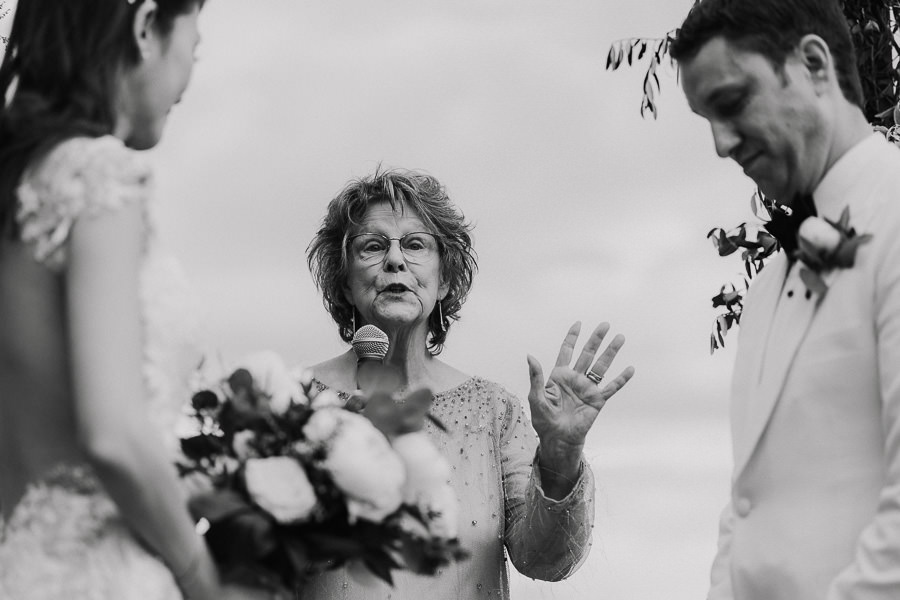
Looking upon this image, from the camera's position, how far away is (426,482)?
2420 millimetres

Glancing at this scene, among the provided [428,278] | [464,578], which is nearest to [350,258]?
[428,278]

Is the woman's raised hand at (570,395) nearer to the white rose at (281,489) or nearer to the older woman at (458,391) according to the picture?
Result: the older woman at (458,391)

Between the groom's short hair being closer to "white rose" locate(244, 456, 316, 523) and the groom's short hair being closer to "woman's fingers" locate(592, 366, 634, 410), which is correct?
"white rose" locate(244, 456, 316, 523)

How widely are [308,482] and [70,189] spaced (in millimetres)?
687

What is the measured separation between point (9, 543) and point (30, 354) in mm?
358

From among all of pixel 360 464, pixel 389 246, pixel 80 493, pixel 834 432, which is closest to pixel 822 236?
pixel 834 432

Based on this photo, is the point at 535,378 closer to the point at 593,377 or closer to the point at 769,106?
the point at 593,377

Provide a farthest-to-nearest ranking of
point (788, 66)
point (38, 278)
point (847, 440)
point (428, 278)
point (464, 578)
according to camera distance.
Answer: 1. point (428, 278)
2. point (464, 578)
3. point (788, 66)
4. point (847, 440)
5. point (38, 278)

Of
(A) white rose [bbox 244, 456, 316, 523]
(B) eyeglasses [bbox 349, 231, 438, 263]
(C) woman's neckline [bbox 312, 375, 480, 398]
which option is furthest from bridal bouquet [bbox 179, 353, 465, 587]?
(B) eyeglasses [bbox 349, 231, 438, 263]

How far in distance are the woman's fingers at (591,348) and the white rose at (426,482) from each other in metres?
1.84

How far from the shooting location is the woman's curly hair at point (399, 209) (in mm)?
5062

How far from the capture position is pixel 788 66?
2.84 meters

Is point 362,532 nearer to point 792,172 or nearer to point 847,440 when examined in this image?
point 847,440

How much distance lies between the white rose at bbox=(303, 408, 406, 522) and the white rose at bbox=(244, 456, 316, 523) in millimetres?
61
